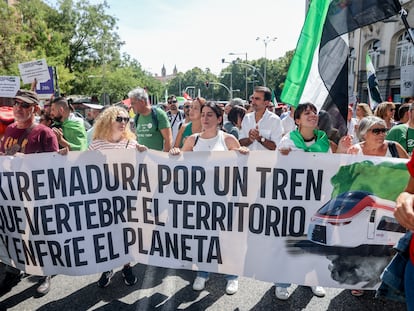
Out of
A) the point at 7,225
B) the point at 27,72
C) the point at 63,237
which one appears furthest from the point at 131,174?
the point at 27,72

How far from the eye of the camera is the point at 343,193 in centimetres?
280

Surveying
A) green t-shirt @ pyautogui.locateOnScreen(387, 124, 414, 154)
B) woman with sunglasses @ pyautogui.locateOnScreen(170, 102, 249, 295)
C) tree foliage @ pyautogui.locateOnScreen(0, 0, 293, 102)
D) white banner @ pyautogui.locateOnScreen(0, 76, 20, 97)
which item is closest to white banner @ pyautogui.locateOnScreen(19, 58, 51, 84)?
white banner @ pyautogui.locateOnScreen(0, 76, 20, 97)

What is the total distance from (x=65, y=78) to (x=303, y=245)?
28.6 m

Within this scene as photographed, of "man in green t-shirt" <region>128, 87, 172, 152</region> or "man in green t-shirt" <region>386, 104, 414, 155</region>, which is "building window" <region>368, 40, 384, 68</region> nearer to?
"man in green t-shirt" <region>386, 104, 414, 155</region>

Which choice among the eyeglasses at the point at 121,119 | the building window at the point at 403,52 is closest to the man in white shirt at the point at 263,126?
the eyeglasses at the point at 121,119

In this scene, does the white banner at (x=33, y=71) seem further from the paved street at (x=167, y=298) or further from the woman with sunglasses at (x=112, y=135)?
the paved street at (x=167, y=298)

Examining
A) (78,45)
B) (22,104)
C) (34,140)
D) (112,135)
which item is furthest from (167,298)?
(78,45)

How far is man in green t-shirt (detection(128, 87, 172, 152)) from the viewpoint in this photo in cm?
464

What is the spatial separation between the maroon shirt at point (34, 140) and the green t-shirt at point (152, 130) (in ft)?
4.61

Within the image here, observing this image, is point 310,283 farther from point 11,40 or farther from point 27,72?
point 11,40

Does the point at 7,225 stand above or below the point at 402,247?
below

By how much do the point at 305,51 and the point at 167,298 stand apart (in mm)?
2604

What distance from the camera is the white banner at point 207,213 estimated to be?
9.18ft

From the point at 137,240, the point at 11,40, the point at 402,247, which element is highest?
the point at 11,40
